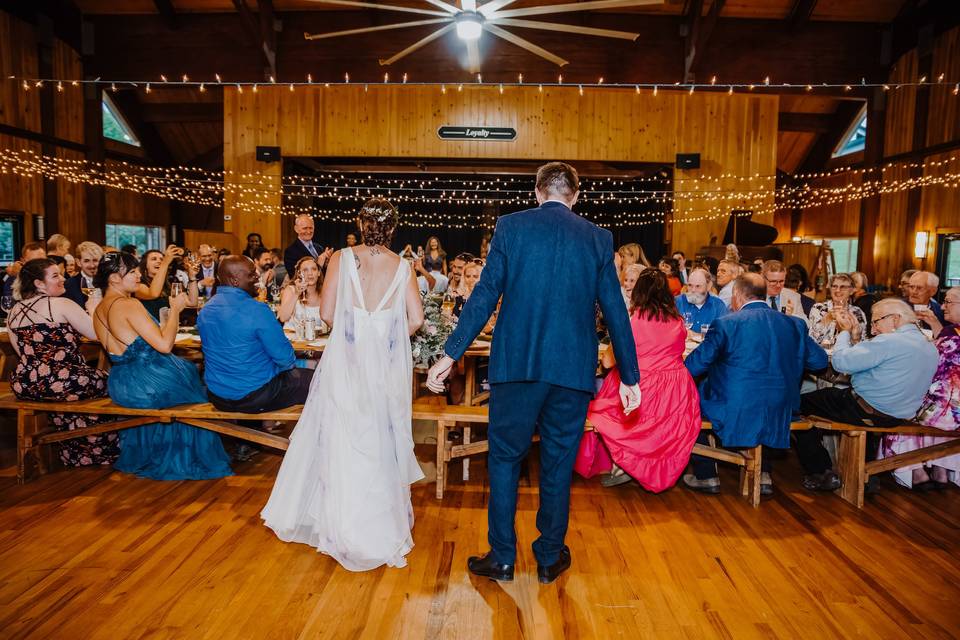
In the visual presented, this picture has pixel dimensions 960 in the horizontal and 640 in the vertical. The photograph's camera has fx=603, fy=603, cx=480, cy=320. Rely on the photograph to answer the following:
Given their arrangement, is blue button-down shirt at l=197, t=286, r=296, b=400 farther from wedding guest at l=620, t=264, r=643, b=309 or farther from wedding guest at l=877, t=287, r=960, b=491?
wedding guest at l=877, t=287, r=960, b=491

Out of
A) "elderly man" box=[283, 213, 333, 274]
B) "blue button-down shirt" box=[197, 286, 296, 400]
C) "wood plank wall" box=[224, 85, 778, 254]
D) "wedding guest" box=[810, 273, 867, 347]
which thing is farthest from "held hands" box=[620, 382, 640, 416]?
"wood plank wall" box=[224, 85, 778, 254]

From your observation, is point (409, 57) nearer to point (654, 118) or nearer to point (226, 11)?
point (226, 11)

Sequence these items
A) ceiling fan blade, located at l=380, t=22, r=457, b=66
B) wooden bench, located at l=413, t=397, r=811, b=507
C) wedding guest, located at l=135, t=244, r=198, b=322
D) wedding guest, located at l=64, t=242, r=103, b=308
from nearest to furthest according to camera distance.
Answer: wooden bench, located at l=413, t=397, r=811, b=507
wedding guest, located at l=135, t=244, r=198, b=322
wedding guest, located at l=64, t=242, r=103, b=308
ceiling fan blade, located at l=380, t=22, r=457, b=66

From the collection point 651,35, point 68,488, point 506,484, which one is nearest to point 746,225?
point 651,35

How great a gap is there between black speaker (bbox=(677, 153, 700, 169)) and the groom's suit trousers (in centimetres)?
969

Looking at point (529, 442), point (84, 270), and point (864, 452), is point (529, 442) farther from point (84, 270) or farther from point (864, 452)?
Result: point (84, 270)

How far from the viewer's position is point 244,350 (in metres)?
3.35

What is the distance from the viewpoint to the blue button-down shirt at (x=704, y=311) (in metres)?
4.71

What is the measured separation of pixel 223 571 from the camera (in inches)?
99.9

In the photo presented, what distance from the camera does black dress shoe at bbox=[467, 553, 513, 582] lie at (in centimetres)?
246

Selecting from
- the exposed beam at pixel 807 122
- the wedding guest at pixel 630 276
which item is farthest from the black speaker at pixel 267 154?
the exposed beam at pixel 807 122

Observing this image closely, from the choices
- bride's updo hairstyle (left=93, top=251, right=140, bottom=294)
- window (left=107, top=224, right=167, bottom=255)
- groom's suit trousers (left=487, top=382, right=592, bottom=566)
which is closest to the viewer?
groom's suit trousers (left=487, top=382, right=592, bottom=566)

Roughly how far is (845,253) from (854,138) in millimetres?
2620

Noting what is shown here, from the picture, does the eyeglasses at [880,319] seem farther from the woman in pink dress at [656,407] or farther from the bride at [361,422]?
the bride at [361,422]
